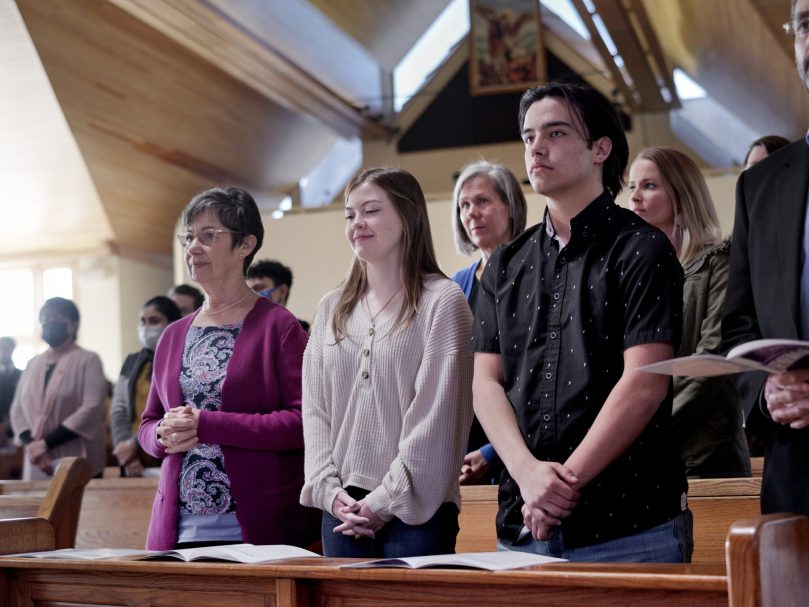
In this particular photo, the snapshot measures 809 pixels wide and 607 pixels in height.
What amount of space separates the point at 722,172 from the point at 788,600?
7031 millimetres

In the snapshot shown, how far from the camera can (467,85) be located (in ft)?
43.7

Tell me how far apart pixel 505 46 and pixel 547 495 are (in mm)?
10986

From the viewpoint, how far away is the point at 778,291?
6.21ft

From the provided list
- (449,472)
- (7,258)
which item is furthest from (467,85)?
(449,472)

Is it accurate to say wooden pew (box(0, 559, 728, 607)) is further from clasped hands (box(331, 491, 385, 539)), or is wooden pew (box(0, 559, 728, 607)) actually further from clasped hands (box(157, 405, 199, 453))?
clasped hands (box(157, 405, 199, 453))

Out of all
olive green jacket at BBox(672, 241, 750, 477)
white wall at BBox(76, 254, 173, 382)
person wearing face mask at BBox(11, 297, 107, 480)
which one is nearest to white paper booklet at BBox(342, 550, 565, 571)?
olive green jacket at BBox(672, 241, 750, 477)

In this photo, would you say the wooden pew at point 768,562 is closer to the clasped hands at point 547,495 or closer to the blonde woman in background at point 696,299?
the clasped hands at point 547,495

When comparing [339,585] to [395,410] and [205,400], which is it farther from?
[205,400]

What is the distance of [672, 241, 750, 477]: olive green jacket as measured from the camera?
2.73 meters

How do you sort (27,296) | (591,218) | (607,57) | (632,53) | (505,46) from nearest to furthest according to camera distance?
(591,218), (632,53), (607,57), (27,296), (505,46)

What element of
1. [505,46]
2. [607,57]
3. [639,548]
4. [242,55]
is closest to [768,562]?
[639,548]

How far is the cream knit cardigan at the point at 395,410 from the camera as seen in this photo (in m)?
2.21

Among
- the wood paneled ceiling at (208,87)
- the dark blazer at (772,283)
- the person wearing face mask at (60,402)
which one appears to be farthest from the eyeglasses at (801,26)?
the wood paneled ceiling at (208,87)

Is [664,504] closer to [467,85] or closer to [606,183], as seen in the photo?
[606,183]
